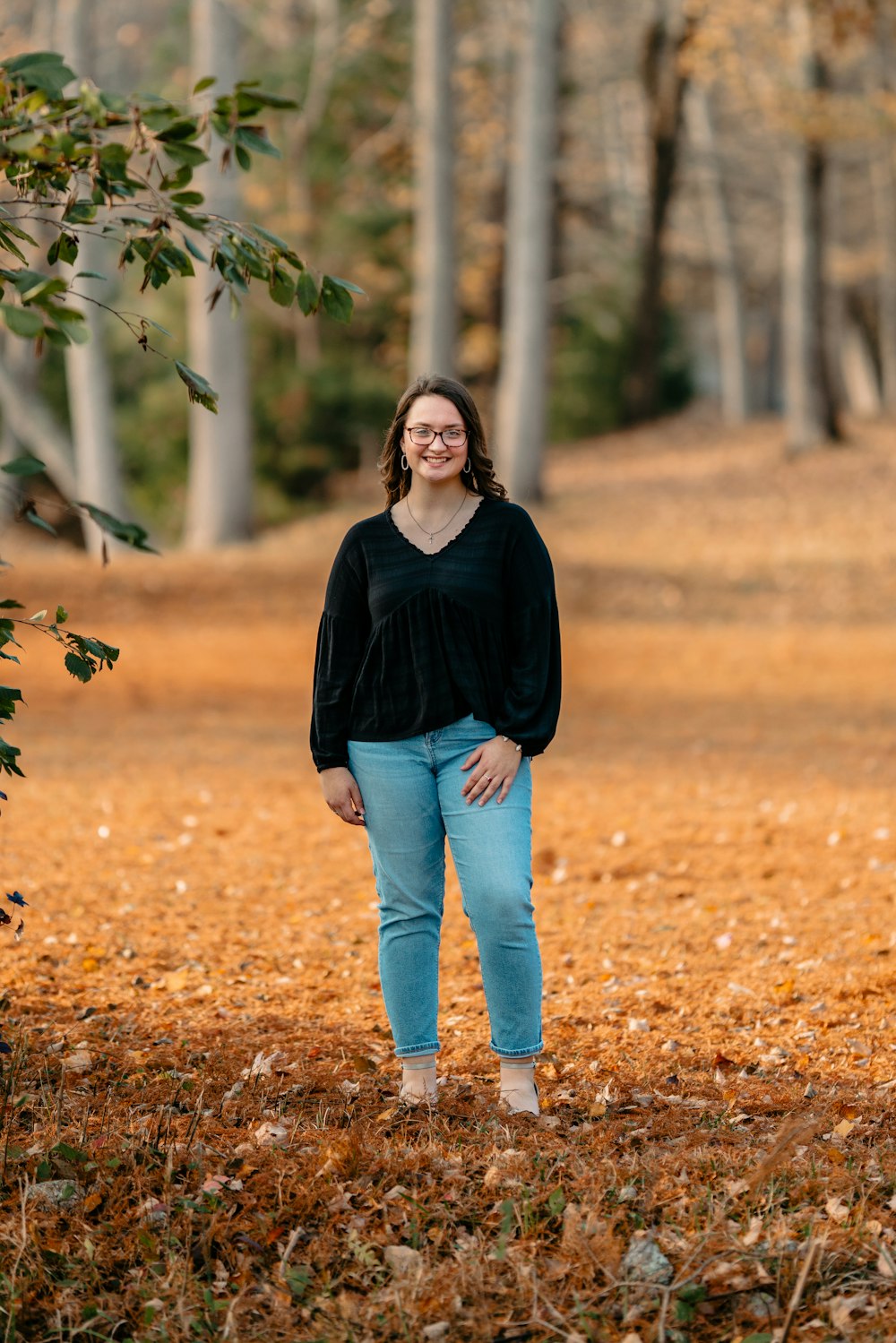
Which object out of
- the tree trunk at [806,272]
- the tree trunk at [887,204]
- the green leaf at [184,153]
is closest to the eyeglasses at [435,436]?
the green leaf at [184,153]

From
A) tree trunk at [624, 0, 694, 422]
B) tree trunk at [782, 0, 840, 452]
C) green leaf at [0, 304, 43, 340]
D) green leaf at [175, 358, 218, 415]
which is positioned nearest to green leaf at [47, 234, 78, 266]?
green leaf at [175, 358, 218, 415]

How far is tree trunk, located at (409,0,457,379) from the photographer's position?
18.0 metres

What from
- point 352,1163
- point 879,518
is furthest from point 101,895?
point 879,518

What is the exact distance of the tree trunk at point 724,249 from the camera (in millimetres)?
28359

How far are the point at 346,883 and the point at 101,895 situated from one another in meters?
1.20

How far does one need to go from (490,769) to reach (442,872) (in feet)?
1.43

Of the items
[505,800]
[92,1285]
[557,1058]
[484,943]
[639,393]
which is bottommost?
[92,1285]

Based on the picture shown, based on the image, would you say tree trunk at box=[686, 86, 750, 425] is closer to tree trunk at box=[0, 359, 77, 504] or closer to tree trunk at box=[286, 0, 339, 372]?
tree trunk at box=[286, 0, 339, 372]

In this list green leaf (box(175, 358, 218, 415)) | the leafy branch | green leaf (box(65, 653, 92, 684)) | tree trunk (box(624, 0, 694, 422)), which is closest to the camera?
the leafy branch

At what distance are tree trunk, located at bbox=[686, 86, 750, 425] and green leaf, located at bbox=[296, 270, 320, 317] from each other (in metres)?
26.2

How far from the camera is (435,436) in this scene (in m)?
3.68

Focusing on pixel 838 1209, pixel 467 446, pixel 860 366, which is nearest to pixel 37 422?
pixel 467 446

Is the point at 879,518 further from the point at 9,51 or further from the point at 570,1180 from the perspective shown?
the point at 570,1180

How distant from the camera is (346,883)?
23.0ft
